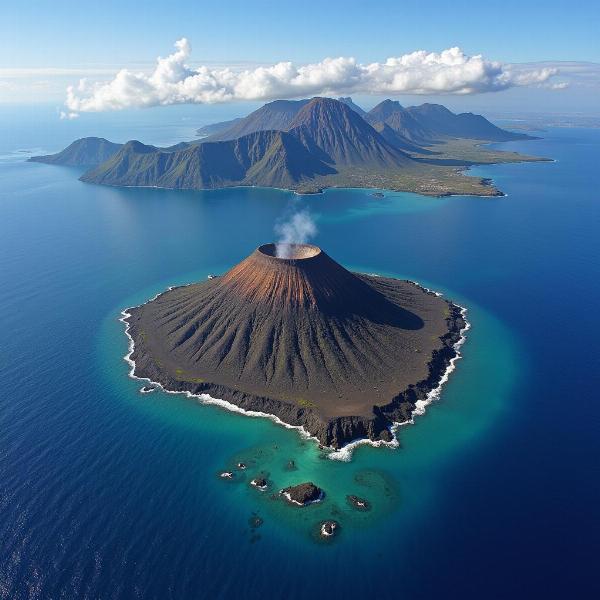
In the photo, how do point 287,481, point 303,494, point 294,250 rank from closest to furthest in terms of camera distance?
point 303,494 → point 287,481 → point 294,250

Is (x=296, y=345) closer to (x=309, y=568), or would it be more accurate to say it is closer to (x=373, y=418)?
(x=373, y=418)

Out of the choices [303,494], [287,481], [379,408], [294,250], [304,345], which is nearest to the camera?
[303,494]

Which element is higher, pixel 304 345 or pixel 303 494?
pixel 304 345

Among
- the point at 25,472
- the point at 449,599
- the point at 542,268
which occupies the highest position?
the point at 25,472

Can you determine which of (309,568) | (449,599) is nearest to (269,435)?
(309,568)

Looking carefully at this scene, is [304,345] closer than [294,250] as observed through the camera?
Yes

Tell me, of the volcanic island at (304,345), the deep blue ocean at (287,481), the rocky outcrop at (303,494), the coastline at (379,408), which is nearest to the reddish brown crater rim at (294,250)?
the volcanic island at (304,345)

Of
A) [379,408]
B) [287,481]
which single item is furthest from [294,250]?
[287,481]

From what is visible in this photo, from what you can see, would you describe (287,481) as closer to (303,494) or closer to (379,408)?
(303,494)
